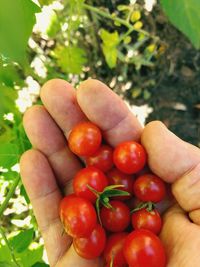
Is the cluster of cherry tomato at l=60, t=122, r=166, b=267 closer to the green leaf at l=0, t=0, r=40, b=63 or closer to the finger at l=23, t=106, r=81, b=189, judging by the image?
the finger at l=23, t=106, r=81, b=189

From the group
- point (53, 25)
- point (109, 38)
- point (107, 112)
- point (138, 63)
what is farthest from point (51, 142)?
point (138, 63)

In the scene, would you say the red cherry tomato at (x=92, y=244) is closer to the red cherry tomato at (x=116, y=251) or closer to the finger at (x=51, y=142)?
the red cherry tomato at (x=116, y=251)

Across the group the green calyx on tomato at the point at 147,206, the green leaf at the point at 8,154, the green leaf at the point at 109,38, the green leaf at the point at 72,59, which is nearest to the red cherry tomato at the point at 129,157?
the green calyx on tomato at the point at 147,206

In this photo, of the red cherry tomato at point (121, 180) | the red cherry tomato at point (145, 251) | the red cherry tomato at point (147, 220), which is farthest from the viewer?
the red cherry tomato at point (121, 180)

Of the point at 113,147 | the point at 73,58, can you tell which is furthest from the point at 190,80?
the point at 113,147

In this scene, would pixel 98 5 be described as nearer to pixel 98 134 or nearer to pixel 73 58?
pixel 73 58

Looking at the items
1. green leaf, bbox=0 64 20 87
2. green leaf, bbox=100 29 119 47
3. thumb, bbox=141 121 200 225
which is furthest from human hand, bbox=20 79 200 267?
green leaf, bbox=100 29 119 47
